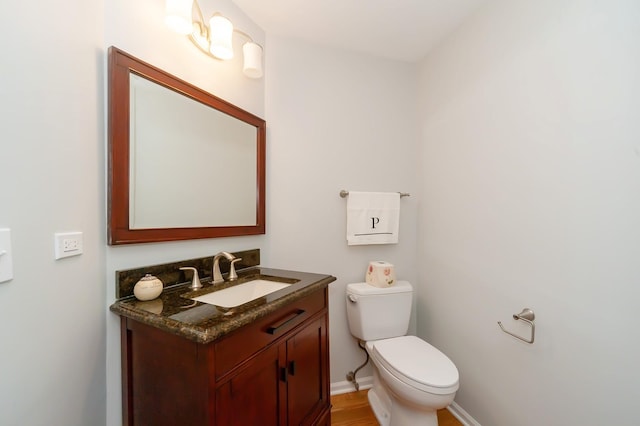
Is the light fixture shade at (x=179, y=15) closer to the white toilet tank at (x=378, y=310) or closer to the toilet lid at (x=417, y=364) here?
the white toilet tank at (x=378, y=310)

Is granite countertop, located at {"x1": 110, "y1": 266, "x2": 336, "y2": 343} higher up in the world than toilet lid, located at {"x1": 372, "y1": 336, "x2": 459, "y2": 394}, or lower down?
higher up

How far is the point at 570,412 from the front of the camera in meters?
1.02

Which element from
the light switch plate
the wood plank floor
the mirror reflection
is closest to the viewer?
the light switch plate

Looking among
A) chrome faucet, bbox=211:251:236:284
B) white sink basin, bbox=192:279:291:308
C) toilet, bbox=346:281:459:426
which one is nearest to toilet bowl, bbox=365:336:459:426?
toilet, bbox=346:281:459:426

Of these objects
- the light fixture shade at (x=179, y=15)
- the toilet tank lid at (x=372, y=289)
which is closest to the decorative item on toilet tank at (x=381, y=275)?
the toilet tank lid at (x=372, y=289)

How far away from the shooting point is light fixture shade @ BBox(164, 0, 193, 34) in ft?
3.34

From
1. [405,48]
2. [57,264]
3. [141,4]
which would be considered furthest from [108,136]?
[405,48]

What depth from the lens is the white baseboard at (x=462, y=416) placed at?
1431 millimetres

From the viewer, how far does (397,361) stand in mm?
1292

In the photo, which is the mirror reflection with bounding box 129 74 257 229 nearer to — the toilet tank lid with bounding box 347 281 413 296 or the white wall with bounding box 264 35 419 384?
the white wall with bounding box 264 35 419 384

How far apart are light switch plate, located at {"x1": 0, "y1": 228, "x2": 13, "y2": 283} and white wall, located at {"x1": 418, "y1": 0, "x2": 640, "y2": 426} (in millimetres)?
1866

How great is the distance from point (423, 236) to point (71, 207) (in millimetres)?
1904

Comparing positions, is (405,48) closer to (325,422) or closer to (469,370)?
(469,370)

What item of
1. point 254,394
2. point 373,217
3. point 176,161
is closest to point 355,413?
point 254,394
